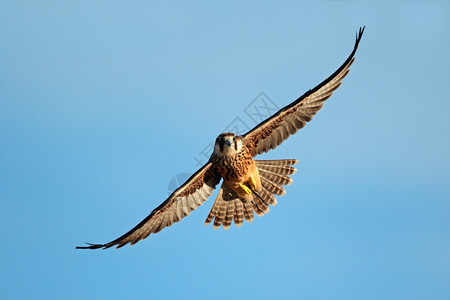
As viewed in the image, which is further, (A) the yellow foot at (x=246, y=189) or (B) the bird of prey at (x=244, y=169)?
(A) the yellow foot at (x=246, y=189)

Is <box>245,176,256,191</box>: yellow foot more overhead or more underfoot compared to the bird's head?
more underfoot

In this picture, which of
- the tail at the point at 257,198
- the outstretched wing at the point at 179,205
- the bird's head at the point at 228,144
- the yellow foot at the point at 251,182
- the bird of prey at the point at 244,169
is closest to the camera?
the bird's head at the point at 228,144

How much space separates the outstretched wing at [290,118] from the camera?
449 inches

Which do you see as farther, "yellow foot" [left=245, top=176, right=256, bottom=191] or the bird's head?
"yellow foot" [left=245, top=176, right=256, bottom=191]

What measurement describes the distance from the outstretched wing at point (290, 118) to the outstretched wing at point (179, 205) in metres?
0.84

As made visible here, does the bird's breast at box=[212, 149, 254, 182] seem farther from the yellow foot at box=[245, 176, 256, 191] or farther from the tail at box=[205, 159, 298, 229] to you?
the tail at box=[205, 159, 298, 229]

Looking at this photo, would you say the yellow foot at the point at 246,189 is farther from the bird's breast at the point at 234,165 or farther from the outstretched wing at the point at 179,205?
the outstretched wing at the point at 179,205

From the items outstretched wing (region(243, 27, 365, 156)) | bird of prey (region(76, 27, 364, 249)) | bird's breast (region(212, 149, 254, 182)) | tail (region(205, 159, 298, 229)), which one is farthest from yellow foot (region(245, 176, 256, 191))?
tail (region(205, 159, 298, 229))

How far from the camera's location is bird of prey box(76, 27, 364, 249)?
1136cm

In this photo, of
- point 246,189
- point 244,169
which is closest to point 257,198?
point 246,189

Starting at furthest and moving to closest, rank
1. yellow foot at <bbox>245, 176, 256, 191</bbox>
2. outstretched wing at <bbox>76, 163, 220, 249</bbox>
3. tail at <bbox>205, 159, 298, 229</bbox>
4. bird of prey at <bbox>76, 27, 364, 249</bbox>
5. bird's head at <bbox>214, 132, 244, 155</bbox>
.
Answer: tail at <bbox>205, 159, 298, 229</bbox> → yellow foot at <bbox>245, 176, 256, 191</bbox> → outstretched wing at <bbox>76, 163, 220, 249</bbox> → bird of prey at <bbox>76, 27, 364, 249</bbox> → bird's head at <bbox>214, 132, 244, 155</bbox>

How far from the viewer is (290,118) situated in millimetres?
11680

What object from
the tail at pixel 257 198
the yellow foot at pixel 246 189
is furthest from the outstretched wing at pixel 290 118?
the tail at pixel 257 198

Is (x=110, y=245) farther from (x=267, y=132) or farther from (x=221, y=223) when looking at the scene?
(x=267, y=132)
